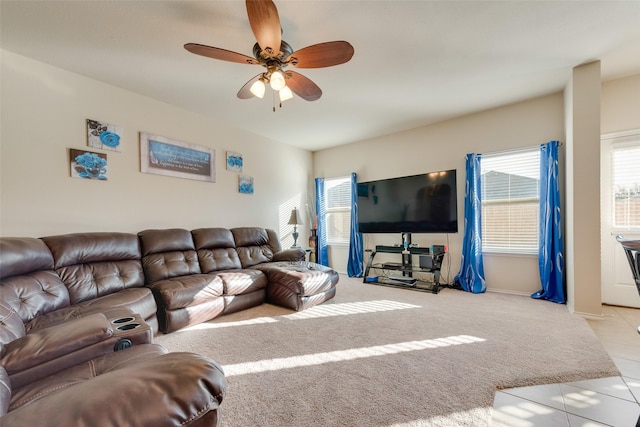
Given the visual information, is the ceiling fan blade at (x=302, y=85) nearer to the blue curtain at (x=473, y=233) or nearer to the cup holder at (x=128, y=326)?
the cup holder at (x=128, y=326)

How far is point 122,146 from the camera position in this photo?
10.3 ft

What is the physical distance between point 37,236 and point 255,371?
2501mm

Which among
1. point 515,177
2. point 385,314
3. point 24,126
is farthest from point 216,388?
point 515,177

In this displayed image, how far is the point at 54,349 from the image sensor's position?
1142 millimetres

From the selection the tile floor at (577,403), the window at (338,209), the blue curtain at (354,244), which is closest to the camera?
the tile floor at (577,403)

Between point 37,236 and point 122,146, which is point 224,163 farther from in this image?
point 37,236

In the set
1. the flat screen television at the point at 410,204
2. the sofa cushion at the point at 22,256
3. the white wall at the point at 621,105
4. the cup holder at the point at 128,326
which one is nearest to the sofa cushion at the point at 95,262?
the sofa cushion at the point at 22,256

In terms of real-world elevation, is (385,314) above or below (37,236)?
below

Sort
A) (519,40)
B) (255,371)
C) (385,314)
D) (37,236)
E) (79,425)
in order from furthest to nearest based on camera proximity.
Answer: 1. (385,314)
2. (37,236)
3. (519,40)
4. (255,371)
5. (79,425)

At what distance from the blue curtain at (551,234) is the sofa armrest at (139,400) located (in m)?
4.07

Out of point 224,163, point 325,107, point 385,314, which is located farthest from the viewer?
point 224,163

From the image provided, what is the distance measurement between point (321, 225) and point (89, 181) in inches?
148

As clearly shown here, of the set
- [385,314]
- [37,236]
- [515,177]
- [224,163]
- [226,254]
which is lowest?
[385,314]

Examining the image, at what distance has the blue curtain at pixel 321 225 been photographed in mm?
5559
